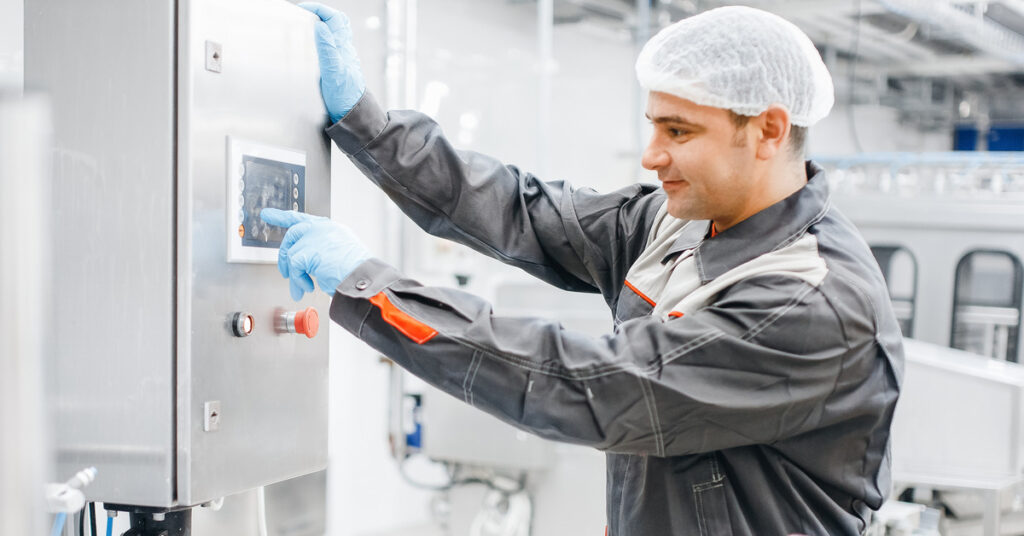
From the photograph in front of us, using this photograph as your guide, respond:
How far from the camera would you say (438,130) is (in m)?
1.43

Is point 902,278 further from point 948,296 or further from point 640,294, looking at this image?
point 640,294

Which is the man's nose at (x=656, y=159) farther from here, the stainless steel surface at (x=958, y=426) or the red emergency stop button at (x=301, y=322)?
the stainless steel surface at (x=958, y=426)

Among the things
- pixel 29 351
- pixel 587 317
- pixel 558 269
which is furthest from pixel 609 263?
pixel 587 317

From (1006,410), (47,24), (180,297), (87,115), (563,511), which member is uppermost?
(47,24)

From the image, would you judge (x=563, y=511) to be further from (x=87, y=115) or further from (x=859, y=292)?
(x=87, y=115)

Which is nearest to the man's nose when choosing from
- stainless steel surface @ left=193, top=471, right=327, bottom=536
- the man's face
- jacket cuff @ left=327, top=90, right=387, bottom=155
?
the man's face

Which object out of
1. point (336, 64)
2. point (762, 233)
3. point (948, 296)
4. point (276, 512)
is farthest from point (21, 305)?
point (948, 296)

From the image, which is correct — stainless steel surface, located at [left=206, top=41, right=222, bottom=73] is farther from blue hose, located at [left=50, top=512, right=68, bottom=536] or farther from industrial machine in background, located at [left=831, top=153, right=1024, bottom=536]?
industrial machine in background, located at [left=831, top=153, right=1024, bottom=536]

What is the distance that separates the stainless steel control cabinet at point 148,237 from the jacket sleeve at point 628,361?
18 centimetres

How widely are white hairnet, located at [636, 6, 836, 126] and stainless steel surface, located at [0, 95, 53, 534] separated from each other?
2.68 ft

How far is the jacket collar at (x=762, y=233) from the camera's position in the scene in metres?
1.22

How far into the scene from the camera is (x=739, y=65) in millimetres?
1180

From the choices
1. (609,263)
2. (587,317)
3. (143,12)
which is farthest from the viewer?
(587,317)

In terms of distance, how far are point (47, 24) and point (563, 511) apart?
2196mm
